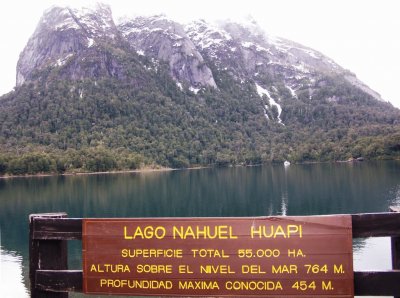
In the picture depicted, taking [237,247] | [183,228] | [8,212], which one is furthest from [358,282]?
[8,212]

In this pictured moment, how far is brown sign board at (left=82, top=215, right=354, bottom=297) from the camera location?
16.8 ft

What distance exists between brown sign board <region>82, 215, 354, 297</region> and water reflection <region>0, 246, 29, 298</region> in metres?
23.4

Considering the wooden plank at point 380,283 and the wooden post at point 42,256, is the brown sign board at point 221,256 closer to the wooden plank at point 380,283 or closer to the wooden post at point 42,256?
the wooden plank at point 380,283

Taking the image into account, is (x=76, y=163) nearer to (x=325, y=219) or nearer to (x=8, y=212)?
(x=8, y=212)

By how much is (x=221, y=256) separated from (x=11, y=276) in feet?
96.8

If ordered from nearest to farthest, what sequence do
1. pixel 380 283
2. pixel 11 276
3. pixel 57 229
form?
pixel 380 283 < pixel 57 229 < pixel 11 276

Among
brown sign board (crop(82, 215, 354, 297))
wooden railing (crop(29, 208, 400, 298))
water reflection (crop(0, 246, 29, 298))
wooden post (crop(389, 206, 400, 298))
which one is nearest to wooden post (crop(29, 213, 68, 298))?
wooden railing (crop(29, 208, 400, 298))

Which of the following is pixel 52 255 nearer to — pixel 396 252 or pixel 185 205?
pixel 396 252

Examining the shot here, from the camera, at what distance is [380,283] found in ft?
16.8

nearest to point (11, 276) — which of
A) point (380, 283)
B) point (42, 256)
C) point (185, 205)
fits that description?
point (42, 256)

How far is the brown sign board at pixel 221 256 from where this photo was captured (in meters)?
5.12

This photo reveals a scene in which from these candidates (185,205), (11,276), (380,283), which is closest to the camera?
(380,283)

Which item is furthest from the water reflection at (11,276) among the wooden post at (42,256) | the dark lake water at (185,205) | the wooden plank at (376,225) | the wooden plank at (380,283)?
the wooden plank at (376,225)

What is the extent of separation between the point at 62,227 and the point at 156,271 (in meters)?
1.24
